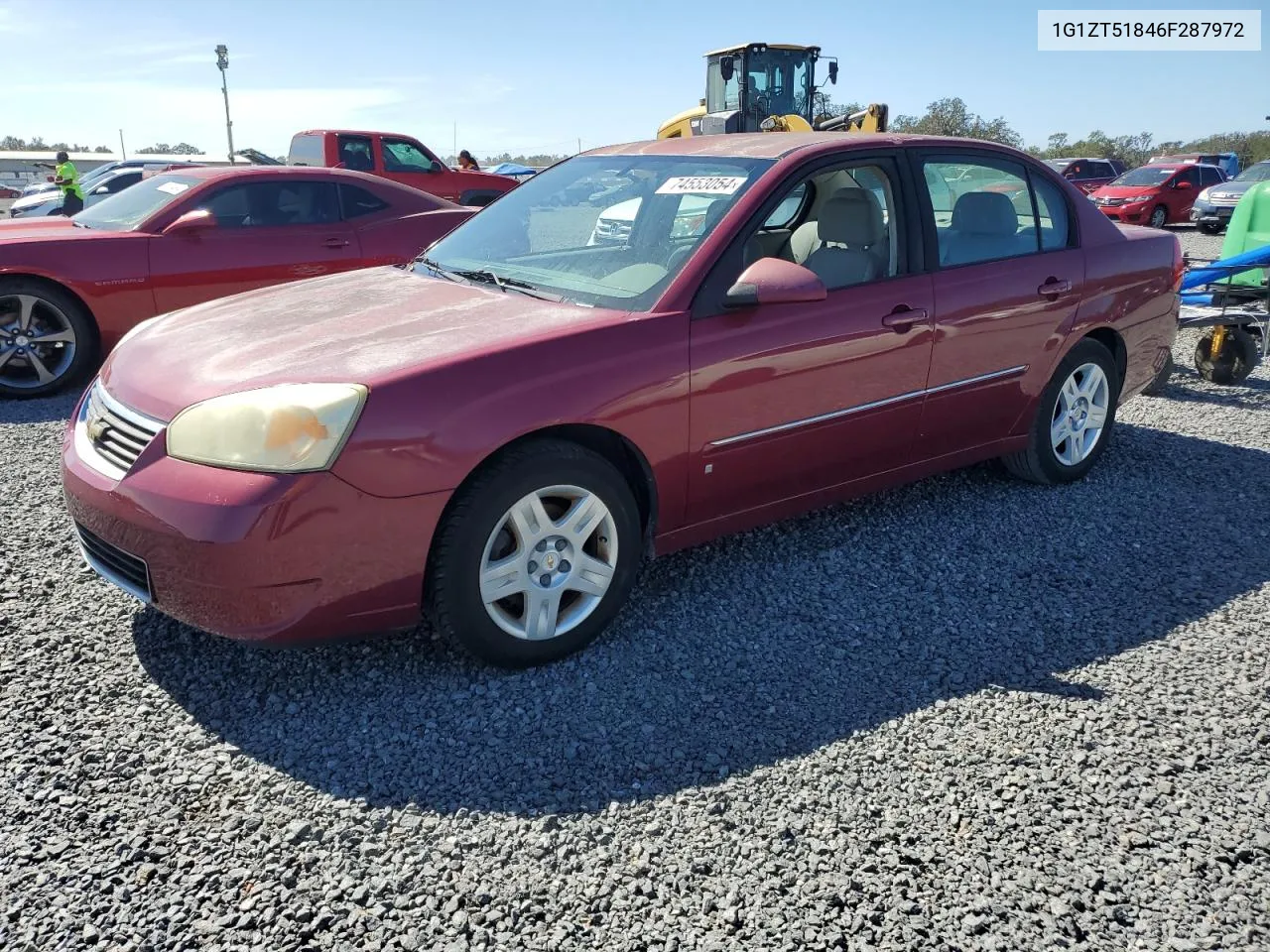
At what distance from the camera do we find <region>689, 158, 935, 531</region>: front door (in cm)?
336

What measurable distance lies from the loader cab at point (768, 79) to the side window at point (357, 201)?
33.2ft

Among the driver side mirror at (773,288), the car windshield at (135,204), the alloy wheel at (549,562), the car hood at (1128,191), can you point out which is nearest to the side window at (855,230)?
the driver side mirror at (773,288)

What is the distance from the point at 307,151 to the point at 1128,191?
56.4 feet

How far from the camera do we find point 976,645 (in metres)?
3.32

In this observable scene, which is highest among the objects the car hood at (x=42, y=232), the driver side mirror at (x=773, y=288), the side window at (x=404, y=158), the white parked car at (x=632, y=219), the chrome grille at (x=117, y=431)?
the side window at (x=404, y=158)

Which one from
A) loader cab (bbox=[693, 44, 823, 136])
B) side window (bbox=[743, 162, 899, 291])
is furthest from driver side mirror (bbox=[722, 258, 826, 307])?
loader cab (bbox=[693, 44, 823, 136])

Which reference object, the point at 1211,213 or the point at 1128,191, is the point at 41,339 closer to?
the point at 1211,213

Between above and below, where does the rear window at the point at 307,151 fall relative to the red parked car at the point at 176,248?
above

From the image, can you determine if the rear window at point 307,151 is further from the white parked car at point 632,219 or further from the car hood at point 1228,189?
the car hood at point 1228,189

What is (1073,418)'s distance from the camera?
4824mm

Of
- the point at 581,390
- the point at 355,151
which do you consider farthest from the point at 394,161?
the point at 581,390

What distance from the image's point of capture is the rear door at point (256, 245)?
22.1ft

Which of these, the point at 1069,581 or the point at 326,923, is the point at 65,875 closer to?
the point at 326,923

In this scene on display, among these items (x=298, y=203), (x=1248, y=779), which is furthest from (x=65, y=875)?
(x=298, y=203)
